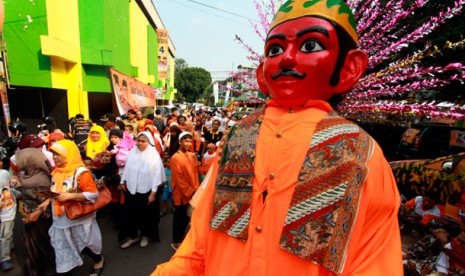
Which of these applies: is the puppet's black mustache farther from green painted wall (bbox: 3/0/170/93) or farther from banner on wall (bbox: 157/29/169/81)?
banner on wall (bbox: 157/29/169/81)

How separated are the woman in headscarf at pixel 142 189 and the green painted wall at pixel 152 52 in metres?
20.9

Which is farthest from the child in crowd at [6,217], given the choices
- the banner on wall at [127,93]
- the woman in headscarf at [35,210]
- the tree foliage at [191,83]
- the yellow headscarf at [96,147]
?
the tree foliage at [191,83]

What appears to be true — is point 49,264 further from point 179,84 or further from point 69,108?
point 179,84

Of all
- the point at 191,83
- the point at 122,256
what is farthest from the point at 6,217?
the point at 191,83

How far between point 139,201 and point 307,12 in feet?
11.5

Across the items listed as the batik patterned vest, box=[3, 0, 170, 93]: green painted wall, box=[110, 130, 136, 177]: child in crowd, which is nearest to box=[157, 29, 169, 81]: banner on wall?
box=[3, 0, 170, 93]: green painted wall

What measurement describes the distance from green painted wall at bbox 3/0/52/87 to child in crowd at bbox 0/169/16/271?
688 cm

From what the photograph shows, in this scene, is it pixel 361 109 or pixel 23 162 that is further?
pixel 23 162

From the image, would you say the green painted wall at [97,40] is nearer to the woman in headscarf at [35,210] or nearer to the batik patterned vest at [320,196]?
the woman in headscarf at [35,210]

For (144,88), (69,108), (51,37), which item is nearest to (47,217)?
(51,37)

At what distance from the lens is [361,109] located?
187 centimetres

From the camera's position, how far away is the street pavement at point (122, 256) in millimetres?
3488

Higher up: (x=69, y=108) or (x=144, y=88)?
(x=144, y=88)

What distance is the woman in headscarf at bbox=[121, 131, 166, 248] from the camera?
12.9ft
